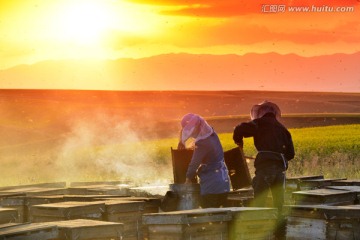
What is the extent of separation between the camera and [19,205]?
50.0ft

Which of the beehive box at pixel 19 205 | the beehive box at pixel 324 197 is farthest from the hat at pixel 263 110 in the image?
the beehive box at pixel 19 205

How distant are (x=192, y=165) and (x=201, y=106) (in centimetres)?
10365

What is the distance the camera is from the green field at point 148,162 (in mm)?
34125

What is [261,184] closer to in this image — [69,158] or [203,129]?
[203,129]

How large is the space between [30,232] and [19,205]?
4875mm

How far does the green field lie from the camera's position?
34.1 meters

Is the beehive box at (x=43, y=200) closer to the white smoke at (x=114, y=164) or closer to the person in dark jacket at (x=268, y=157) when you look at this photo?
the person in dark jacket at (x=268, y=157)

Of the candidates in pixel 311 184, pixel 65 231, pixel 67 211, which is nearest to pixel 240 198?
pixel 311 184

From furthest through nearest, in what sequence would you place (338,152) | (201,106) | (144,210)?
(201,106)
(338,152)
(144,210)

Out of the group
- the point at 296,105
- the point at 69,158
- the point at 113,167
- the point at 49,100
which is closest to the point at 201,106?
the point at 296,105

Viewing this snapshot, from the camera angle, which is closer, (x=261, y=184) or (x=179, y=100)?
(x=261, y=184)

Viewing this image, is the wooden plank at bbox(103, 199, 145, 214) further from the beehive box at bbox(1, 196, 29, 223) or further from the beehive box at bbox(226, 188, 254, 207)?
the beehive box at bbox(1, 196, 29, 223)

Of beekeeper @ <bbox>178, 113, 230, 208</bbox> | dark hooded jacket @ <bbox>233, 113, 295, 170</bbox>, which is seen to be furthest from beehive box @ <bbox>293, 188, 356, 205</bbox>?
beekeeper @ <bbox>178, 113, 230, 208</bbox>

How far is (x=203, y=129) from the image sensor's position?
14.3 m
